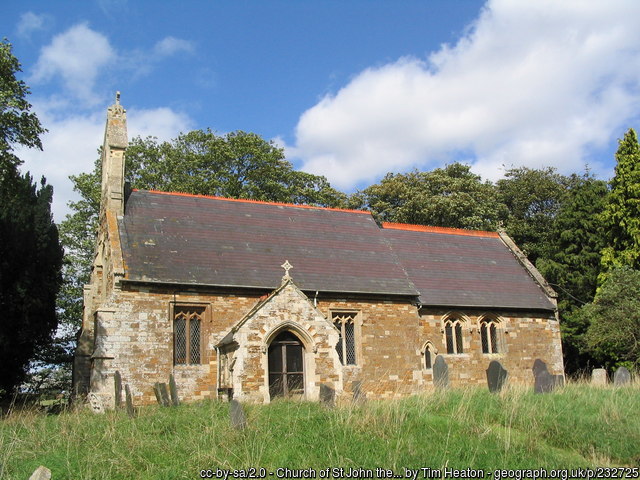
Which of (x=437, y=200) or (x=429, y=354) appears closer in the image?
(x=429, y=354)

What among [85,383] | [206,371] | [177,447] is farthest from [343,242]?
[177,447]

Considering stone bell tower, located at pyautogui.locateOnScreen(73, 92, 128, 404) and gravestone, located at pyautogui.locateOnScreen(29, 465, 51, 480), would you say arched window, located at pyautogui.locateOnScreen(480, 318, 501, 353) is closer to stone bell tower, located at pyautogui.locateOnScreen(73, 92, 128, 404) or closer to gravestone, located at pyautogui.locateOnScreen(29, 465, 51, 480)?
stone bell tower, located at pyautogui.locateOnScreen(73, 92, 128, 404)

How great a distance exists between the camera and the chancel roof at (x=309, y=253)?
20719 millimetres

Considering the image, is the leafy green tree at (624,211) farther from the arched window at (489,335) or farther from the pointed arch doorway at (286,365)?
the pointed arch doorway at (286,365)

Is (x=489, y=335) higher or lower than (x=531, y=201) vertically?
lower

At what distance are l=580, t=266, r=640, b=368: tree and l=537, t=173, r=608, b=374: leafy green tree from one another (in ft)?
15.4

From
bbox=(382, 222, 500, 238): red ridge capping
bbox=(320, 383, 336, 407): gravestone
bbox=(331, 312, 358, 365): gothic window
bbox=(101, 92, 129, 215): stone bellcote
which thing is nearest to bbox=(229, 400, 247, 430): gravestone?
bbox=(320, 383, 336, 407): gravestone

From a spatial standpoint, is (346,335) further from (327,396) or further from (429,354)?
(327,396)

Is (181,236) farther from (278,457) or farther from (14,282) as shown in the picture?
(278,457)

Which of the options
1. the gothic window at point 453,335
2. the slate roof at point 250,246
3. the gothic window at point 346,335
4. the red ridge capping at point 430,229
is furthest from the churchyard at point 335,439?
the red ridge capping at point 430,229

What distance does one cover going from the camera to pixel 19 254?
2002 centimetres

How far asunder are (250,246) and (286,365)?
543 centimetres

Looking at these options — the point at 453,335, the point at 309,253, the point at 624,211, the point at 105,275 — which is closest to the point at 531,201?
the point at 624,211

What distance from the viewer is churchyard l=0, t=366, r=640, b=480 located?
9.17 metres
